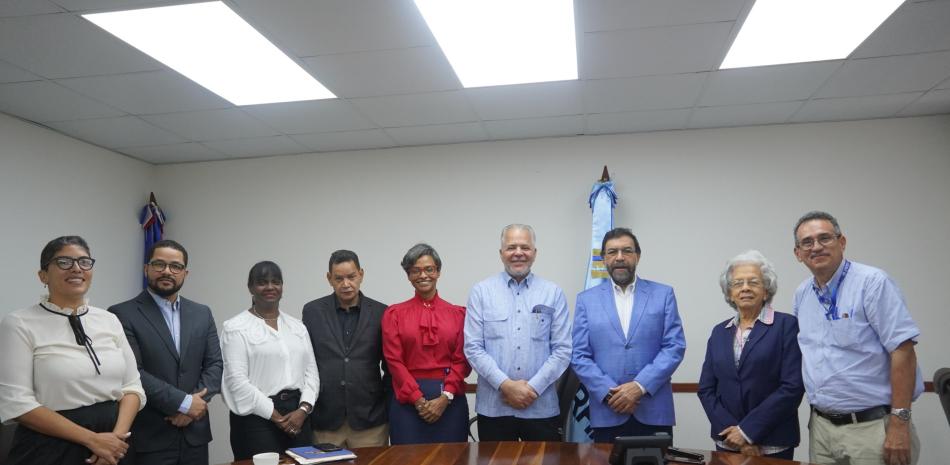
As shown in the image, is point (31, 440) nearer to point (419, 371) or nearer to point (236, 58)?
point (419, 371)

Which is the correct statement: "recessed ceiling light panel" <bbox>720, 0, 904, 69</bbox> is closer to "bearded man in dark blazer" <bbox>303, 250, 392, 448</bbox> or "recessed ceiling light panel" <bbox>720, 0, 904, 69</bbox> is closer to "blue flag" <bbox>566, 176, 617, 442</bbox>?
"blue flag" <bbox>566, 176, 617, 442</bbox>

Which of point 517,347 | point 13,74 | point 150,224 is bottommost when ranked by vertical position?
point 517,347

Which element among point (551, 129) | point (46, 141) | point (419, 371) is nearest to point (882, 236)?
point (551, 129)

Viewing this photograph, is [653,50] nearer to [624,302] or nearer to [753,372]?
[624,302]

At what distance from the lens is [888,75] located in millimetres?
3783

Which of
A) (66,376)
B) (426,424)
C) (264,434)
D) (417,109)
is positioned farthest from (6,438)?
(417,109)

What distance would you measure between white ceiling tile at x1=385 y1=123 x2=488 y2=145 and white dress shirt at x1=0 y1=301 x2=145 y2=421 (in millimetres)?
2729

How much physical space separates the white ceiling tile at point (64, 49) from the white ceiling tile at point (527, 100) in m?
2.00

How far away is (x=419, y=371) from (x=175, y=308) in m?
1.31

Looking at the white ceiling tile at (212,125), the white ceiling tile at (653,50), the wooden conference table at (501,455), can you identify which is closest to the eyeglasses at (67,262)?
the wooden conference table at (501,455)

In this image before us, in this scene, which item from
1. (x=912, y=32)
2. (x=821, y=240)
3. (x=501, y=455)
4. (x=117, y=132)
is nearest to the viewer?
(x=501, y=455)

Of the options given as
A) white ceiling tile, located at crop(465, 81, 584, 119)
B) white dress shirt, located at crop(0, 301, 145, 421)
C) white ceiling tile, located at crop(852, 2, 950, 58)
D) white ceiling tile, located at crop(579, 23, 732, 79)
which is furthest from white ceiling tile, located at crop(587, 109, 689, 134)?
white dress shirt, located at crop(0, 301, 145, 421)

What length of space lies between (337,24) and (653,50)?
1.72 m

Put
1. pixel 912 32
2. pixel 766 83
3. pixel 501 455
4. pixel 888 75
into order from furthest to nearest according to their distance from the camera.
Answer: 1. pixel 766 83
2. pixel 888 75
3. pixel 912 32
4. pixel 501 455
